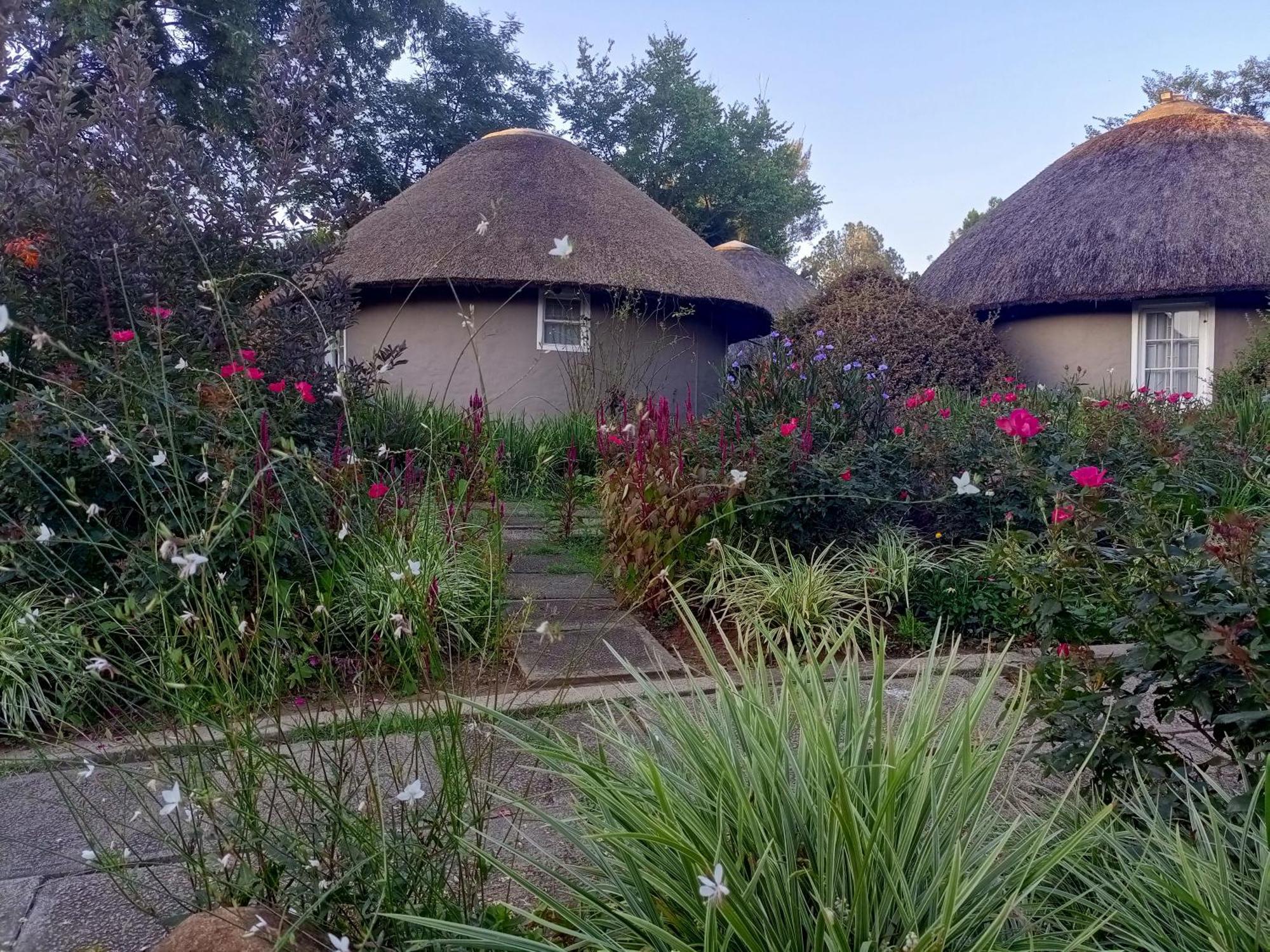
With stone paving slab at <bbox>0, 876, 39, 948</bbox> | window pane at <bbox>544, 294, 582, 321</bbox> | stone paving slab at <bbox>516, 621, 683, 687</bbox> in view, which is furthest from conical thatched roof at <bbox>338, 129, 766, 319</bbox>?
stone paving slab at <bbox>0, 876, 39, 948</bbox>

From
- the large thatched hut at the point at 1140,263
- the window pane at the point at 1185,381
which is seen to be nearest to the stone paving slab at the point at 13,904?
the large thatched hut at the point at 1140,263

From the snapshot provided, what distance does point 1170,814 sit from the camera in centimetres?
154

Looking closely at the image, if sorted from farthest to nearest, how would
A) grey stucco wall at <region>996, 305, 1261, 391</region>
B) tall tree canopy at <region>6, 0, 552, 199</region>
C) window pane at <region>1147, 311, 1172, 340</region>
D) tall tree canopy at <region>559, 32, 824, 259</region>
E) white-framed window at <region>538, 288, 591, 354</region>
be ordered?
tall tree canopy at <region>559, 32, 824, 259</region>
tall tree canopy at <region>6, 0, 552, 199</region>
window pane at <region>1147, 311, 1172, 340</region>
grey stucco wall at <region>996, 305, 1261, 391</region>
white-framed window at <region>538, 288, 591, 354</region>

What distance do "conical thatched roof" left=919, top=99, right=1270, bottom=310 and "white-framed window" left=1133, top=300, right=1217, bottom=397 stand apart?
559 millimetres

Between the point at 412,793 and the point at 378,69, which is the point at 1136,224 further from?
the point at 378,69

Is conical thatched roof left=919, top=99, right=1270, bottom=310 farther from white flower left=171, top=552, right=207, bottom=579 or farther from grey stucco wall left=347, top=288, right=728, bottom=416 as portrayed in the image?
white flower left=171, top=552, right=207, bottom=579

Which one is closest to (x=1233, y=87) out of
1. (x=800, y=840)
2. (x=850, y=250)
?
(x=850, y=250)

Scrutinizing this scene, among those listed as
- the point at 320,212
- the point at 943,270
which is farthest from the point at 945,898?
the point at 943,270

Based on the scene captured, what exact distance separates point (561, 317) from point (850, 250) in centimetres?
3698

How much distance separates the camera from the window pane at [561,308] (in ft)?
31.8

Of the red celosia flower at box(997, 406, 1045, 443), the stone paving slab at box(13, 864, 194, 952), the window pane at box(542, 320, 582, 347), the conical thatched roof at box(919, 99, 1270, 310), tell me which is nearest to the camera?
the stone paving slab at box(13, 864, 194, 952)

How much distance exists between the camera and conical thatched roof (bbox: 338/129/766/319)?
363 inches

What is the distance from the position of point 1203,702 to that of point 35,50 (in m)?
5.21

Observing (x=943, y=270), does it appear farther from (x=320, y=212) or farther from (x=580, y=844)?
(x=580, y=844)
